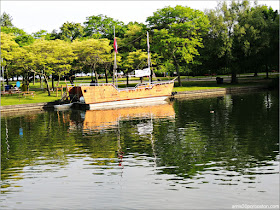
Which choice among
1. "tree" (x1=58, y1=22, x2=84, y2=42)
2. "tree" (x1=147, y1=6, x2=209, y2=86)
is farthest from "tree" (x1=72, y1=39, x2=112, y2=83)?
"tree" (x1=58, y1=22, x2=84, y2=42)

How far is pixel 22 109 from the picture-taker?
49.5 m

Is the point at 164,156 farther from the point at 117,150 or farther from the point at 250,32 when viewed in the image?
the point at 250,32

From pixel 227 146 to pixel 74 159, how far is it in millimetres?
8919

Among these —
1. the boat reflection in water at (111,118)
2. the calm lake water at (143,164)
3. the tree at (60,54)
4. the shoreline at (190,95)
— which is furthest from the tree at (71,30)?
the calm lake water at (143,164)

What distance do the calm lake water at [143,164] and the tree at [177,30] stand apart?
123 feet

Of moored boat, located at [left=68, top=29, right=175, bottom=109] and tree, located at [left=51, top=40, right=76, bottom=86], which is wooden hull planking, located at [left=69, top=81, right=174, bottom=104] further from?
tree, located at [left=51, top=40, right=76, bottom=86]

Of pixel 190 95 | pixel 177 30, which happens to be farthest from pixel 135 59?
pixel 190 95

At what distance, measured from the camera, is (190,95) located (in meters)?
62.4

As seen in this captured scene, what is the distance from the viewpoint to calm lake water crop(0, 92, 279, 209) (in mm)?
13984

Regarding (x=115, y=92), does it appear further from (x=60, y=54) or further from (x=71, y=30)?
(x=71, y=30)

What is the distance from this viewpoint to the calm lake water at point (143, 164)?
14.0 meters

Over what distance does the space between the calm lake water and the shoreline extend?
13602mm

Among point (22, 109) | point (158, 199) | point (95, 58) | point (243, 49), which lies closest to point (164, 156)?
point (158, 199)

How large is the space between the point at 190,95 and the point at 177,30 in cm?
1607
